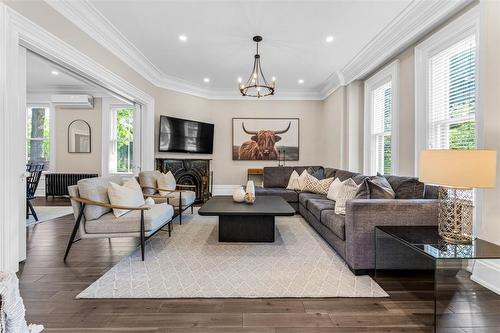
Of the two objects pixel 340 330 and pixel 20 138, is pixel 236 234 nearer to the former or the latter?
pixel 340 330

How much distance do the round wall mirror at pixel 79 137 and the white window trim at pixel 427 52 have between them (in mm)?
7645

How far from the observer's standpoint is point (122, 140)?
6.81 meters

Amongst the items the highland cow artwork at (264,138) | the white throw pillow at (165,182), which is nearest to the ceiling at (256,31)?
the highland cow artwork at (264,138)

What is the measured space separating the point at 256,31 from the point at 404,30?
207 centimetres

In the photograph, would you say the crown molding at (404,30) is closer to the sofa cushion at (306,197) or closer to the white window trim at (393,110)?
the white window trim at (393,110)

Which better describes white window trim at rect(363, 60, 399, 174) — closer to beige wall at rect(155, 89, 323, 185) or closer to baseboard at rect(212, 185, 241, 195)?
beige wall at rect(155, 89, 323, 185)

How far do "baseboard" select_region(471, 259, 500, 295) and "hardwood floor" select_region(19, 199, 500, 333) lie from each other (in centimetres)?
6

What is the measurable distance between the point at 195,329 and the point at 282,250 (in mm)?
1564

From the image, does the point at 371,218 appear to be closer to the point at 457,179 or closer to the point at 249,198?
the point at 457,179

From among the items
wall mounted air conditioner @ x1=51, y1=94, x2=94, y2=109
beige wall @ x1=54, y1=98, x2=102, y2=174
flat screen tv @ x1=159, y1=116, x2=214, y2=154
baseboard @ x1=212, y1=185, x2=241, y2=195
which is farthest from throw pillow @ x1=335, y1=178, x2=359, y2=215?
wall mounted air conditioner @ x1=51, y1=94, x2=94, y2=109

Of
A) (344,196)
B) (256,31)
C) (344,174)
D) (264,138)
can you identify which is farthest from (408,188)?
(264,138)

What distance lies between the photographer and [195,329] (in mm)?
1627

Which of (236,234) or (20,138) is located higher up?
(20,138)

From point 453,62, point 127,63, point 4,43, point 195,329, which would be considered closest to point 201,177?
point 127,63
